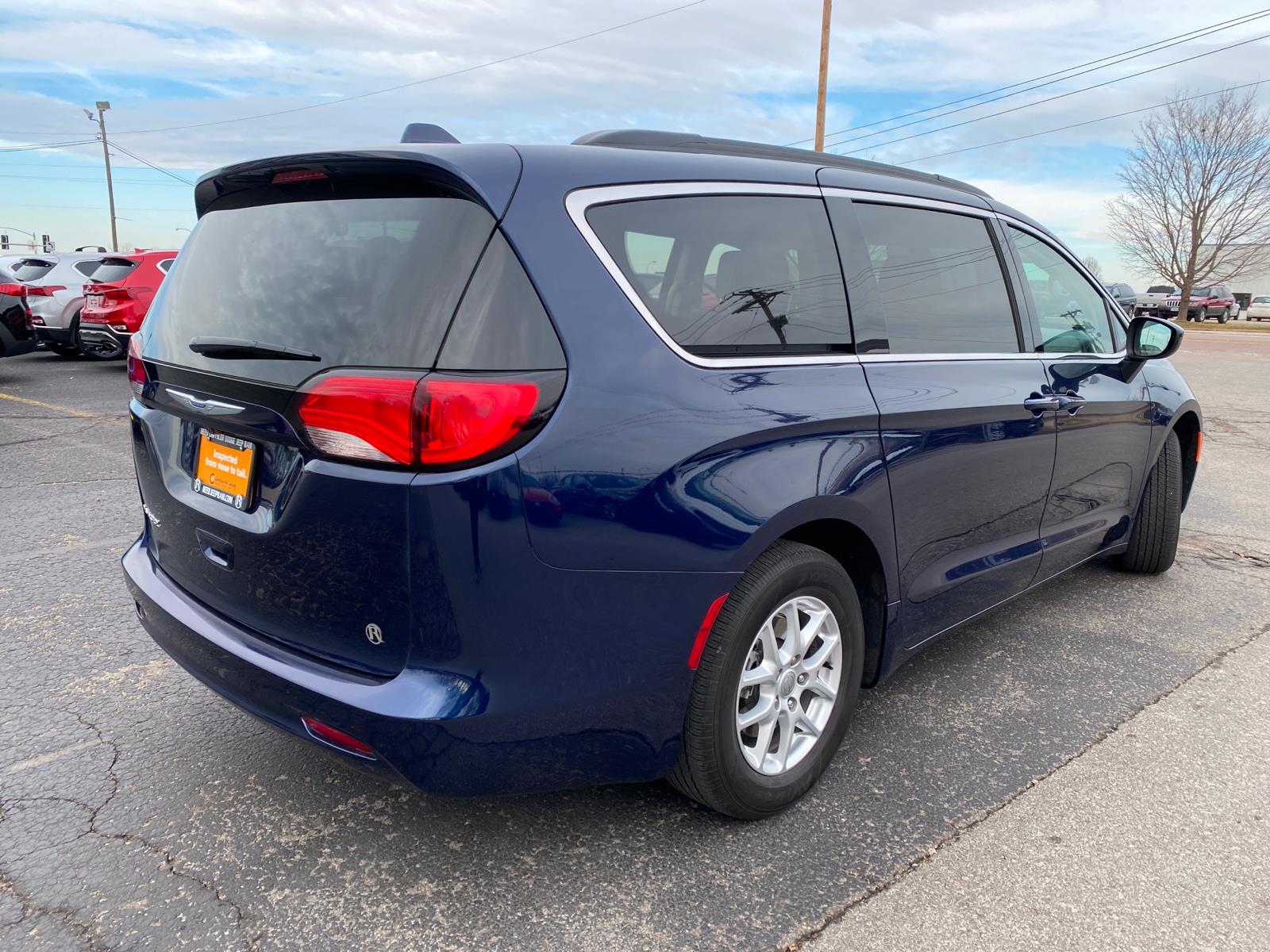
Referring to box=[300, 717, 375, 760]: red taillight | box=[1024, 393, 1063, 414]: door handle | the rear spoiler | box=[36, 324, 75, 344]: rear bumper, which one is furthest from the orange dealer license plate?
box=[36, 324, 75, 344]: rear bumper

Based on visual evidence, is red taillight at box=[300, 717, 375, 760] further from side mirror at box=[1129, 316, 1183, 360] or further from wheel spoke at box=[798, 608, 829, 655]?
side mirror at box=[1129, 316, 1183, 360]

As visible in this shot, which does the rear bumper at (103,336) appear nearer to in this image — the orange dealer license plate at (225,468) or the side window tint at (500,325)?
the orange dealer license plate at (225,468)

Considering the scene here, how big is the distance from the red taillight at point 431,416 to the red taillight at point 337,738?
2.01 ft

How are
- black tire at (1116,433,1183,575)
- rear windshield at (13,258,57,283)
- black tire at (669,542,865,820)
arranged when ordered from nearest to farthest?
black tire at (669,542,865,820), black tire at (1116,433,1183,575), rear windshield at (13,258,57,283)

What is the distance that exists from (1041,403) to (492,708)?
2315 millimetres

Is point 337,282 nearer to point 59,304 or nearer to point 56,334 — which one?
point 59,304

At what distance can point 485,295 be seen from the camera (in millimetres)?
1944

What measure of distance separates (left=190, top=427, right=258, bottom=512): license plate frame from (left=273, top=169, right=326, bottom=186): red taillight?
25.7 inches

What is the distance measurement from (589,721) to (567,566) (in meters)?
0.39

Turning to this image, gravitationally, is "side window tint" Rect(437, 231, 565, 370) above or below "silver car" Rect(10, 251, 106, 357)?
above

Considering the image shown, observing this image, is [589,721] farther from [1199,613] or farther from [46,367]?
[46,367]

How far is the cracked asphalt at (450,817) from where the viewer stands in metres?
2.11

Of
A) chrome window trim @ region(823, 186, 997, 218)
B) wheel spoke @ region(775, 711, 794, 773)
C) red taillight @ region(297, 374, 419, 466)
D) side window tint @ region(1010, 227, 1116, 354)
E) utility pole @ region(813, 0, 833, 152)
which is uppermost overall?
utility pole @ region(813, 0, 833, 152)

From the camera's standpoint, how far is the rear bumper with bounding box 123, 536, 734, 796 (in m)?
1.96
